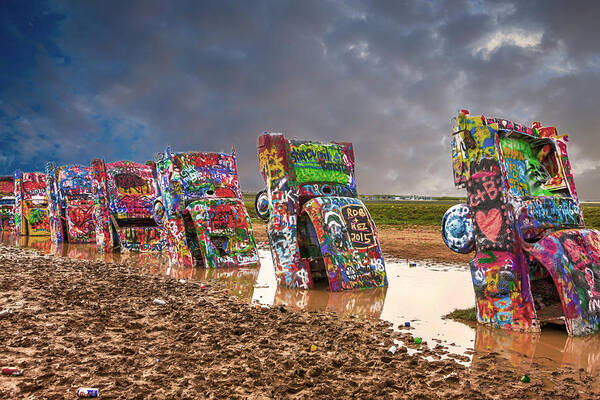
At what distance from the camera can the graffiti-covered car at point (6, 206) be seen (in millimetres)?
30688

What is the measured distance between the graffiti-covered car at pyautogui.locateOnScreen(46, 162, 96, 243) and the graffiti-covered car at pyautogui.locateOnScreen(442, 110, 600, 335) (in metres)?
18.2

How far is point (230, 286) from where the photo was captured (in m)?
9.84

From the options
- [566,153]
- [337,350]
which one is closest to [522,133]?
[566,153]

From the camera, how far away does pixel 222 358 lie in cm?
488

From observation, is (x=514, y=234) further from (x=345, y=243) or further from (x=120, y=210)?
(x=120, y=210)

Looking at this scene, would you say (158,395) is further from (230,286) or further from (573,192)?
(573,192)

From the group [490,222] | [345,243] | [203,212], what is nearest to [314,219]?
[345,243]

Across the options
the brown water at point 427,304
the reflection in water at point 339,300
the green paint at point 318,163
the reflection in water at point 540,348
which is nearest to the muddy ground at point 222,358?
the reflection in water at point 540,348

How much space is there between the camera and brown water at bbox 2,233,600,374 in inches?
206

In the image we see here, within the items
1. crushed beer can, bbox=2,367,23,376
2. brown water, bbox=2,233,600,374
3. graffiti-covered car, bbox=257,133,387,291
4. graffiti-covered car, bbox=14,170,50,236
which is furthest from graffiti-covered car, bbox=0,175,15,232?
crushed beer can, bbox=2,367,23,376

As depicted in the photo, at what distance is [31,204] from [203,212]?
61.8 ft

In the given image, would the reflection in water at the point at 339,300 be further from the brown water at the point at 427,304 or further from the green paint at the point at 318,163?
the green paint at the point at 318,163

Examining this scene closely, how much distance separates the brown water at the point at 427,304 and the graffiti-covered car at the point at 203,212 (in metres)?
0.56

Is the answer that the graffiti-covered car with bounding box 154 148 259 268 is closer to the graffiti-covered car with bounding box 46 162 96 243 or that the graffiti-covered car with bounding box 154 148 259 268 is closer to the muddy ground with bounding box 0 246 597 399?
the muddy ground with bounding box 0 246 597 399
